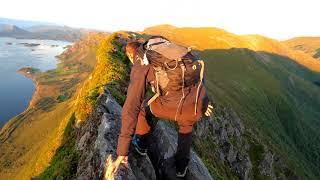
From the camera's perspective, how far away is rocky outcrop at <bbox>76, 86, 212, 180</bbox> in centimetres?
1068

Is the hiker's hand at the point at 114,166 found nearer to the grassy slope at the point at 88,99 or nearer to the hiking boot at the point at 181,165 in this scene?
the hiking boot at the point at 181,165

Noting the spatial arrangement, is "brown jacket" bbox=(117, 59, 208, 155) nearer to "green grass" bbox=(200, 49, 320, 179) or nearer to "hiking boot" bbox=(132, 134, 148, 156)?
"hiking boot" bbox=(132, 134, 148, 156)

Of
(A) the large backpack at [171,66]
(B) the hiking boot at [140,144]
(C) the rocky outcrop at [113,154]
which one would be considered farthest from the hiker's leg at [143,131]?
(A) the large backpack at [171,66]

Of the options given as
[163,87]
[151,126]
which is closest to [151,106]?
[163,87]

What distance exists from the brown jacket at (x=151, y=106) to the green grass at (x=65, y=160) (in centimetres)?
463

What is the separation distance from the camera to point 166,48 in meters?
9.12

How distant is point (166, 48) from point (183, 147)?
3.13 metres

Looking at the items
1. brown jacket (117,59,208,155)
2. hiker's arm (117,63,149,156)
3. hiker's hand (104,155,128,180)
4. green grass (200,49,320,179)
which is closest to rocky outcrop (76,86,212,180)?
hiker's hand (104,155,128,180)

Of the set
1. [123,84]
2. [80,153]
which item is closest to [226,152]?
[123,84]

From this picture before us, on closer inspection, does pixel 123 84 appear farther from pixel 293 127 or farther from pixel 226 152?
pixel 293 127

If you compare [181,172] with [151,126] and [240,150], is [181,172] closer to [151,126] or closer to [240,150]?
[151,126]

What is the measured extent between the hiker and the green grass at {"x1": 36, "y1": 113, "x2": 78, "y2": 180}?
13.2 ft

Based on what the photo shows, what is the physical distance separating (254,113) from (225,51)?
76798 millimetres

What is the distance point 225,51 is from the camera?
644 ft
